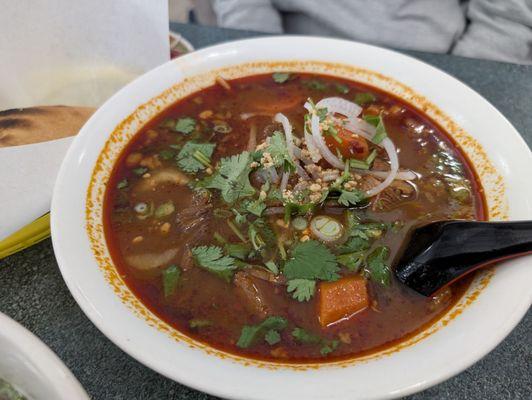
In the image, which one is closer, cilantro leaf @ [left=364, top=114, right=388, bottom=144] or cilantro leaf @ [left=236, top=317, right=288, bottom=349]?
cilantro leaf @ [left=236, top=317, right=288, bottom=349]

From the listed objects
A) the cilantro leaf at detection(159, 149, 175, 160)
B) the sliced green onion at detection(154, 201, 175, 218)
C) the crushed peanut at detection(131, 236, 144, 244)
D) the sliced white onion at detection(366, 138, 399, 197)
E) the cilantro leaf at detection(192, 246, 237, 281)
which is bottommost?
the crushed peanut at detection(131, 236, 144, 244)

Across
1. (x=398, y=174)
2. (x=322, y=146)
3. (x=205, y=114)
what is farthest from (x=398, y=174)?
(x=205, y=114)

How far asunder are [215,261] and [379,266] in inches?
20.4

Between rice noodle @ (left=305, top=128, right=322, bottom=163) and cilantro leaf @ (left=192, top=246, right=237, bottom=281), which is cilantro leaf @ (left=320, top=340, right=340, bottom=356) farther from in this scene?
Answer: rice noodle @ (left=305, top=128, right=322, bottom=163)

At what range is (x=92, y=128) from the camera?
1.69 metres

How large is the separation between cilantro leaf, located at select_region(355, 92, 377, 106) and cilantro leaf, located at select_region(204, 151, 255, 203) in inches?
25.2

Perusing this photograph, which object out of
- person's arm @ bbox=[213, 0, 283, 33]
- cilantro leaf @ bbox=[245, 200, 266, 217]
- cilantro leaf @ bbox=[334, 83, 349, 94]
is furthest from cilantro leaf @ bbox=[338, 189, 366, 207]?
person's arm @ bbox=[213, 0, 283, 33]

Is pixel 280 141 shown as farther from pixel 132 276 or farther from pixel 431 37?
pixel 431 37

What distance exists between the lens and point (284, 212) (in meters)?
1.63

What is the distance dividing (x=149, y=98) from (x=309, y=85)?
72 cm

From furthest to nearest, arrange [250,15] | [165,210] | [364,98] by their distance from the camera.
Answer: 1. [250,15]
2. [364,98]
3. [165,210]

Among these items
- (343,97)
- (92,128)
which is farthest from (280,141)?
(92,128)

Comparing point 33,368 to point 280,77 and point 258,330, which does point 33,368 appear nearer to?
point 258,330

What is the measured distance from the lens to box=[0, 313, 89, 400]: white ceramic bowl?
0.94 m
